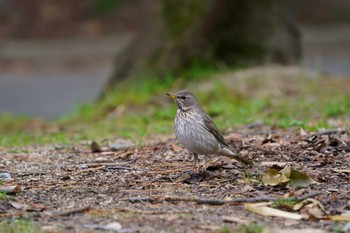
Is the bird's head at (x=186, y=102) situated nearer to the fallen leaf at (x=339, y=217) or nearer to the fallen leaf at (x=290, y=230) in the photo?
the fallen leaf at (x=339, y=217)

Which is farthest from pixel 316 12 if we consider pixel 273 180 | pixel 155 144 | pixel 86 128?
pixel 273 180

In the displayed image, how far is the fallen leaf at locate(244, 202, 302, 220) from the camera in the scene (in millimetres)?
5801

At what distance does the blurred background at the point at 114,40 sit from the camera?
14.2 m

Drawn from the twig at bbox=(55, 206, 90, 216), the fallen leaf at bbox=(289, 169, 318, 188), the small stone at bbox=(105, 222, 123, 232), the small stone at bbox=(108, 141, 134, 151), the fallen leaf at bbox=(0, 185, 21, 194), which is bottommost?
the small stone at bbox=(105, 222, 123, 232)

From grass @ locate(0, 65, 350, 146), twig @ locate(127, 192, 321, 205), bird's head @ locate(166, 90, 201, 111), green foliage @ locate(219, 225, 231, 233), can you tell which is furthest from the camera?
grass @ locate(0, 65, 350, 146)

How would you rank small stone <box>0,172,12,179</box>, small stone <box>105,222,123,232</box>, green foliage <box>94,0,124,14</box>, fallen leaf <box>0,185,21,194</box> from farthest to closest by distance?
green foliage <box>94,0,124,14</box>, small stone <box>0,172,12,179</box>, fallen leaf <box>0,185,21,194</box>, small stone <box>105,222,123,232</box>

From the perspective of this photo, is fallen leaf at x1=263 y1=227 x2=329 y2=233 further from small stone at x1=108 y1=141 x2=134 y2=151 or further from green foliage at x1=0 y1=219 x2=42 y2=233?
small stone at x1=108 y1=141 x2=134 y2=151

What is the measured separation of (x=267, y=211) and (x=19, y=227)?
5.49ft

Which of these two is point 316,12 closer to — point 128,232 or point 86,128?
point 86,128

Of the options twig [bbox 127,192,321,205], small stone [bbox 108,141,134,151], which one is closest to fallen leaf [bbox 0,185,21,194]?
twig [bbox 127,192,321,205]

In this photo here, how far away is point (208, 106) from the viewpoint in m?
12.2

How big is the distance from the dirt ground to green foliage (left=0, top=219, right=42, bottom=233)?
0.26ft

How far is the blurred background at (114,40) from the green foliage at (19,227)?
8537 millimetres

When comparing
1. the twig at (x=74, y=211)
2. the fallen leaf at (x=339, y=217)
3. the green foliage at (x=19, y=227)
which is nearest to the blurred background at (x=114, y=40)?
the twig at (x=74, y=211)
